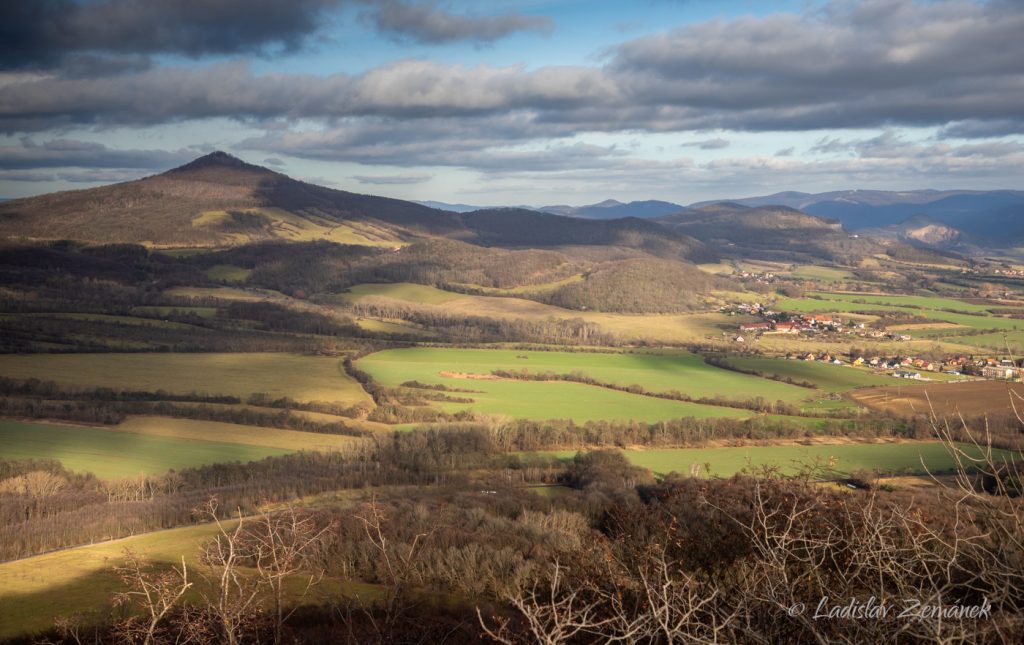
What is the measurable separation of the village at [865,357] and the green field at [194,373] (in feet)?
167

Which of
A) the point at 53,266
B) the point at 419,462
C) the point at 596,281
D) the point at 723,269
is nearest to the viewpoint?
the point at 419,462

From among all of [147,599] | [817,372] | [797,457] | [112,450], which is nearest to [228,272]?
[112,450]

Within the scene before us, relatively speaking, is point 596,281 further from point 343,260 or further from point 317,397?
point 317,397

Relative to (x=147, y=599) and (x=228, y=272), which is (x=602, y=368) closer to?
(x=147, y=599)

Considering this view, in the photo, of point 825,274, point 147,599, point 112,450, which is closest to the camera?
point 147,599

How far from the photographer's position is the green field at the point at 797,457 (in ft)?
143

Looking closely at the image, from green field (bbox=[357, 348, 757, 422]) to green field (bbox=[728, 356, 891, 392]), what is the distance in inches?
140

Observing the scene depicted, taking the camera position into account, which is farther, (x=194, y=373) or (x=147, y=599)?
(x=194, y=373)

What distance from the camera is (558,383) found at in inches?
2876

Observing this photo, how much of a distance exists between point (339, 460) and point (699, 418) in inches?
1070

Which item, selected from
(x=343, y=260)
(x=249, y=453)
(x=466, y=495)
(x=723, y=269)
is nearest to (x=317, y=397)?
(x=249, y=453)

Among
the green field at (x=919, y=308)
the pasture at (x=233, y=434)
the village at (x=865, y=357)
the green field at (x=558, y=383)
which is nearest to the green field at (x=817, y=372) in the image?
the village at (x=865, y=357)

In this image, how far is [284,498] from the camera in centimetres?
A: 4131

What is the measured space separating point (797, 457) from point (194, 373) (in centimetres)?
5303
